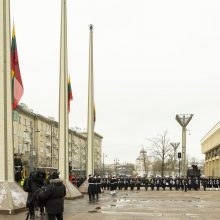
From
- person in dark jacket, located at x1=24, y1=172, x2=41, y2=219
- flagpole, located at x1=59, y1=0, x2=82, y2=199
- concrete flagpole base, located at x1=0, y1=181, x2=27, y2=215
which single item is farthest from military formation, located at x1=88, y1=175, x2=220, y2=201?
person in dark jacket, located at x1=24, y1=172, x2=41, y2=219

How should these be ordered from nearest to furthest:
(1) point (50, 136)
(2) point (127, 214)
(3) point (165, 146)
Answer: (2) point (127, 214)
(3) point (165, 146)
(1) point (50, 136)

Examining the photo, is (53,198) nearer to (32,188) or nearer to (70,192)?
(32,188)

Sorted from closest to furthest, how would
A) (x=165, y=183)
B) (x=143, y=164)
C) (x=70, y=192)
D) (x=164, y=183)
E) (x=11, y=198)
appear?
(x=11, y=198) < (x=70, y=192) < (x=164, y=183) < (x=165, y=183) < (x=143, y=164)

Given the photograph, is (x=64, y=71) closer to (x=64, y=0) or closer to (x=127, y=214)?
(x=64, y=0)

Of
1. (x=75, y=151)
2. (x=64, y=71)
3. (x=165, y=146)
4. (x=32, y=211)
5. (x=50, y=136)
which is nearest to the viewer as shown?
(x=32, y=211)

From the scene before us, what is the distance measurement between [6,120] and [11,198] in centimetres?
287

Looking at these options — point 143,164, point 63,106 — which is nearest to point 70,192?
point 63,106

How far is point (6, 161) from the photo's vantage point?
1599cm

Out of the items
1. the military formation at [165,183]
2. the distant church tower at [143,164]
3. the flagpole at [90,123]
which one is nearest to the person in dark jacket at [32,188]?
the flagpole at [90,123]

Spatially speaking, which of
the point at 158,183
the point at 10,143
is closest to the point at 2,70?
the point at 10,143

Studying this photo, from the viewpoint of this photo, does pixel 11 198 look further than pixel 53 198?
Yes

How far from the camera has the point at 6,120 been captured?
639 inches

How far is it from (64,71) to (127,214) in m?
9.58

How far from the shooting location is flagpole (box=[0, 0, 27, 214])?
1583cm
